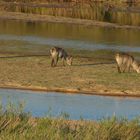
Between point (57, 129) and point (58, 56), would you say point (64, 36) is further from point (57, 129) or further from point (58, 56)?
point (57, 129)

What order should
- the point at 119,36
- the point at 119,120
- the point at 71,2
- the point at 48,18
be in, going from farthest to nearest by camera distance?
the point at 71,2, the point at 48,18, the point at 119,36, the point at 119,120

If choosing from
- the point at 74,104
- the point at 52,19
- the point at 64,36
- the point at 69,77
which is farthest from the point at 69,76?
the point at 52,19

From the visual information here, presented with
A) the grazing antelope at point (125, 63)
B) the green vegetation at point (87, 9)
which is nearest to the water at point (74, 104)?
the grazing antelope at point (125, 63)

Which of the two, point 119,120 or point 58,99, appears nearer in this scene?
point 119,120

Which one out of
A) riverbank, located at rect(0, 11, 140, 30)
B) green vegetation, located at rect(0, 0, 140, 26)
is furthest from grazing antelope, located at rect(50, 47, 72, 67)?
green vegetation, located at rect(0, 0, 140, 26)

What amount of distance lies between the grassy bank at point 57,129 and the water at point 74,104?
16.6 feet

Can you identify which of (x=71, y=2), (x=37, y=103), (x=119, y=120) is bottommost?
(x=71, y=2)

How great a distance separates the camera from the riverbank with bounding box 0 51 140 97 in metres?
22.7

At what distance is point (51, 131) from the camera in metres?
11.0

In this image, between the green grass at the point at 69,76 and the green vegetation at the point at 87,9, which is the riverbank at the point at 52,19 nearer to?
the green vegetation at the point at 87,9

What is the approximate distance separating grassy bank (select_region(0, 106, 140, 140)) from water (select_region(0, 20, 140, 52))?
2017 cm

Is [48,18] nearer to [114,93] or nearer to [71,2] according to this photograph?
[71,2]

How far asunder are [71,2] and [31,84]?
1569 inches

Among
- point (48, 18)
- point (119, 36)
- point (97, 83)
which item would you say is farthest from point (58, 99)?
point (48, 18)
